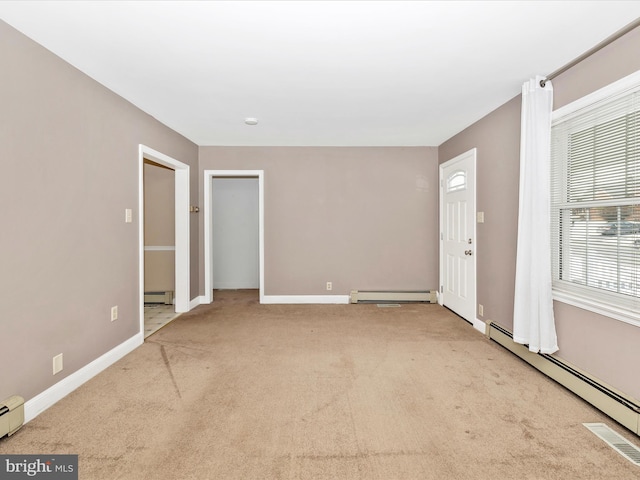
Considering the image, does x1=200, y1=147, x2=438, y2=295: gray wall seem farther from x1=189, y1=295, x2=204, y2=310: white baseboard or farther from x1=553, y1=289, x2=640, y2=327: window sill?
x1=553, y1=289, x2=640, y2=327: window sill

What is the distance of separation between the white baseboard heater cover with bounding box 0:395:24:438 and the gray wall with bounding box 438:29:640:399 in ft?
12.4

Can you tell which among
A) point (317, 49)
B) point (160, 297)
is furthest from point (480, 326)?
point (160, 297)

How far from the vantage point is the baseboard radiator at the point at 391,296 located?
5.15 metres

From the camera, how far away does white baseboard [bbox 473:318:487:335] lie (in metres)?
3.72

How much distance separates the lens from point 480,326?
385 cm

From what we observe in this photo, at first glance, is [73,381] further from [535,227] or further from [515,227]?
[515,227]

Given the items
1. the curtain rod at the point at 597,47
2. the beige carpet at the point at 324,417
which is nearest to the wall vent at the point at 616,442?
the beige carpet at the point at 324,417

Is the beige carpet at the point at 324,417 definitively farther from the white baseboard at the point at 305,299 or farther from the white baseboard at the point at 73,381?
the white baseboard at the point at 305,299

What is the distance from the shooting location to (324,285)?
5250mm

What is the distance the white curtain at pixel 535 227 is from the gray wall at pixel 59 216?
11.8 ft

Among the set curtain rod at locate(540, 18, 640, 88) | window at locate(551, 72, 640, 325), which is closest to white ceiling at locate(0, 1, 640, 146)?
curtain rod at locate(540, 18, 640, 88)

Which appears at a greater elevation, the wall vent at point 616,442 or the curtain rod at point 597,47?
the curtain rod at point 597,47

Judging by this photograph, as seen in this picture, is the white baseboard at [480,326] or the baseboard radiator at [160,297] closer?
the white baseboard at [480,326]

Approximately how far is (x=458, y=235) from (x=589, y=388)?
2.50 metres
